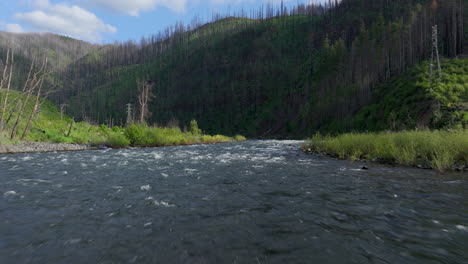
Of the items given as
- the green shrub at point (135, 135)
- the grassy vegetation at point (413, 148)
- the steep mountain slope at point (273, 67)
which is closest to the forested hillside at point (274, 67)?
the steep mountain slope at point (273, 67)

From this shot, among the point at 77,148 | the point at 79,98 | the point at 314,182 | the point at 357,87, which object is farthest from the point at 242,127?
the point at 79,98

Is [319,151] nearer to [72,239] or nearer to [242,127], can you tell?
[72,239]

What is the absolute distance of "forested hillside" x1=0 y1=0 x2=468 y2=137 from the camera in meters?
51.0

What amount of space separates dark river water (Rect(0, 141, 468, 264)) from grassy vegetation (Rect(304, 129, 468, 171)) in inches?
88.7

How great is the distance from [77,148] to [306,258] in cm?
2556

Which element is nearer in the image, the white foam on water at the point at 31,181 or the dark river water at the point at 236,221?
the dark river water at the point at 236,221

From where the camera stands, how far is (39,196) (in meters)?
6.90

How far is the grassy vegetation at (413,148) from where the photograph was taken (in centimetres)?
1045

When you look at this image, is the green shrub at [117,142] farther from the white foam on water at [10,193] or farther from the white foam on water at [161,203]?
the white foam on water at [161,203]

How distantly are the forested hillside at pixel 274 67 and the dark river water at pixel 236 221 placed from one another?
1365 inches

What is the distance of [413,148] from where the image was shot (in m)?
12.5

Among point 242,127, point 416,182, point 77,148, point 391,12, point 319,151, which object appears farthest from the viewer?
point 391,12

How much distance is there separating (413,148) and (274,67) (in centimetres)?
11309

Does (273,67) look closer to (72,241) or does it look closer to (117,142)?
(117,142)
